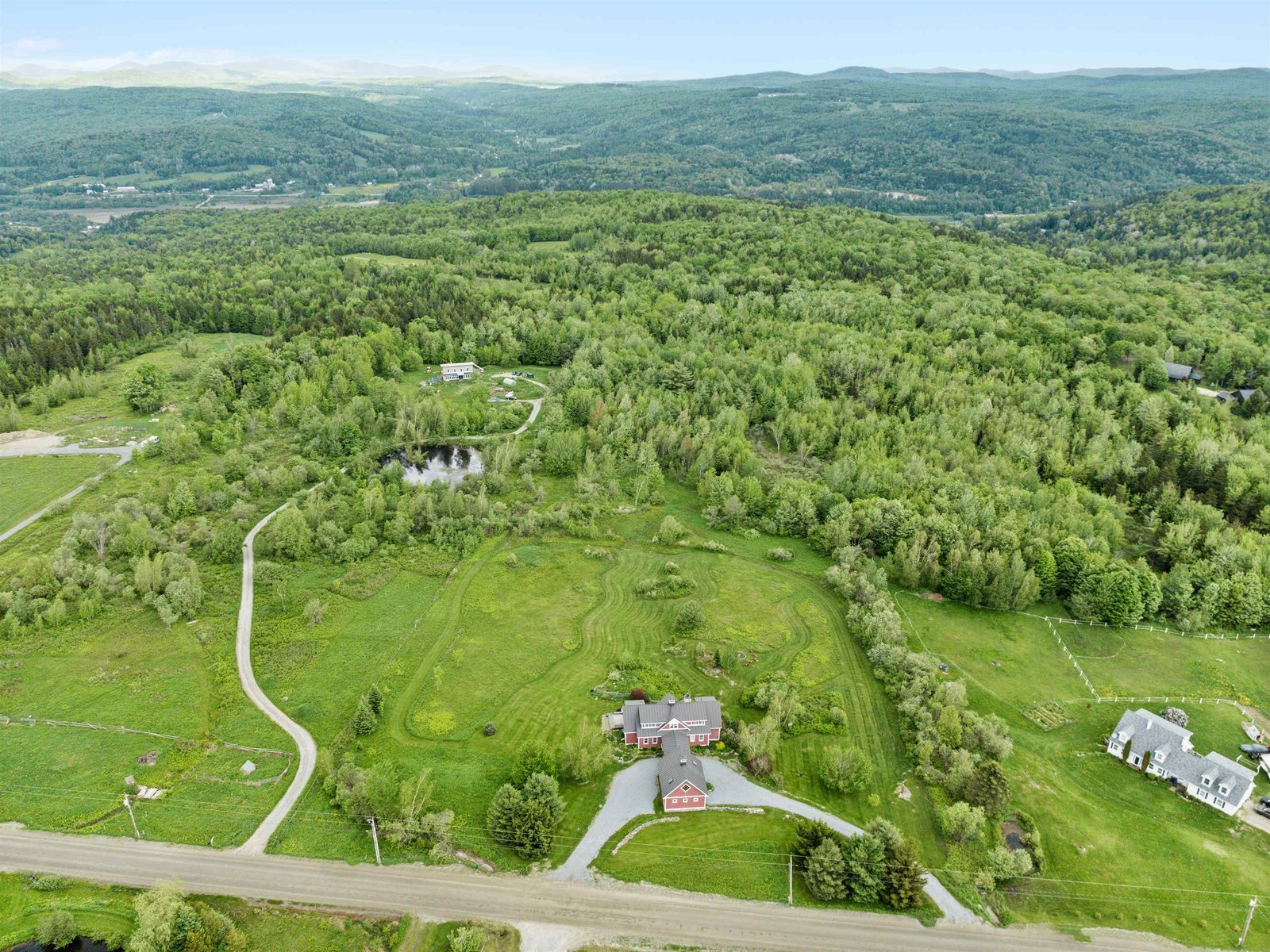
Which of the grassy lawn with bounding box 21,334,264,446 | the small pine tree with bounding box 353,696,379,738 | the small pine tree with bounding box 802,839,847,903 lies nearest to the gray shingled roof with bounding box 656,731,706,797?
the small pine tree with bounding box 802,839,847,903

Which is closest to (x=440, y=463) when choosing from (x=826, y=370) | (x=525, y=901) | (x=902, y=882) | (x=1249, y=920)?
(x=826, y=370)

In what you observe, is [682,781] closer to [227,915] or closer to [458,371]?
[227,915]

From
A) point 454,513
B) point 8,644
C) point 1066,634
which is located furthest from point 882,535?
point 8,644

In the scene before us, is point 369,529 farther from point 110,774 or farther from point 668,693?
point 668,693

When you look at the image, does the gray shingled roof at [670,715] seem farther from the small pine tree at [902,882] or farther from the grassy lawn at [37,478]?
the grassy lawn at [37,478]

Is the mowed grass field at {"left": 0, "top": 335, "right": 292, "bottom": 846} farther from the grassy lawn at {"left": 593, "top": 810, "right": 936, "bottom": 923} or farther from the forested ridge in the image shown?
the forested ridge

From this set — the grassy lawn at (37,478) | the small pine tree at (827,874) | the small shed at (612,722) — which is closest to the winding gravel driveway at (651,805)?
the small shed at (612,722)
